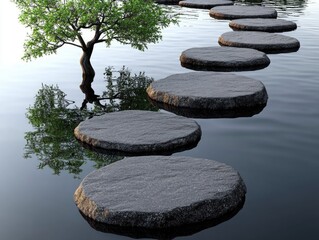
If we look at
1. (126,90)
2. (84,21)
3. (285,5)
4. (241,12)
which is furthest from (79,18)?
(285,5)

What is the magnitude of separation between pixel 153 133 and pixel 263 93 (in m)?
4.28

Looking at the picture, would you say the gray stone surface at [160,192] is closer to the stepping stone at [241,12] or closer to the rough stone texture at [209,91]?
the rough stone texture at [209,91]

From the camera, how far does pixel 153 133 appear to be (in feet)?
38.1

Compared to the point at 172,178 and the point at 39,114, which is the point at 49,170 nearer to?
the point at 172,178

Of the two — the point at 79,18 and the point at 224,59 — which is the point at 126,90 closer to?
the point at 79,18

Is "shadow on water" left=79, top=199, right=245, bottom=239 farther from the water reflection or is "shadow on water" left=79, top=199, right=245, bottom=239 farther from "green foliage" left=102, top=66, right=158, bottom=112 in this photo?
the water reflection

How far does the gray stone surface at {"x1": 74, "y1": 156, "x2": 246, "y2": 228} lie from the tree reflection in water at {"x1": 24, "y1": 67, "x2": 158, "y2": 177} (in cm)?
112

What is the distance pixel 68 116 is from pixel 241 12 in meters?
19.6

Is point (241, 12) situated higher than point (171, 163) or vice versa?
point (171, 163)

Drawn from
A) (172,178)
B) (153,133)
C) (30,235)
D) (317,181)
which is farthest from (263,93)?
(30,235)

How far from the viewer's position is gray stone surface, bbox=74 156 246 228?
8.05 meters

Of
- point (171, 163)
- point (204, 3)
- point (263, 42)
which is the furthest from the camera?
point (204, 3)

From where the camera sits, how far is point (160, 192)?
8641mm

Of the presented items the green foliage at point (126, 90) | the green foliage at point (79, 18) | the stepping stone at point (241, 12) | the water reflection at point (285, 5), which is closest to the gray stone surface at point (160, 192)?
the green foliage at point (126, 90)
